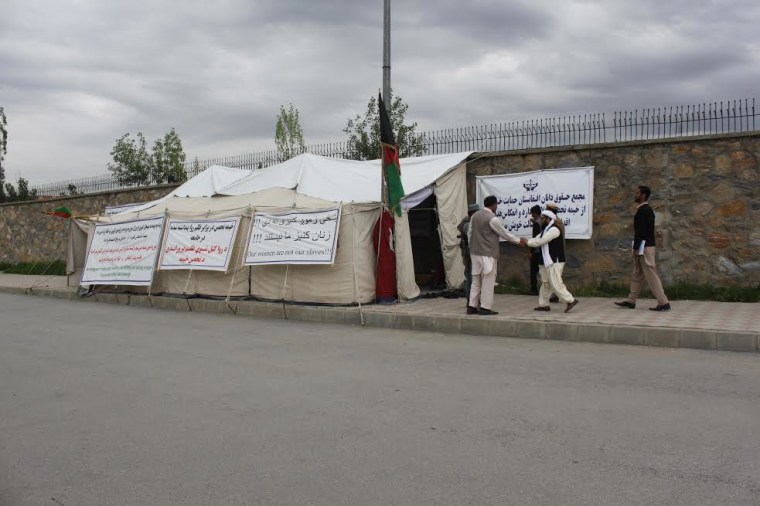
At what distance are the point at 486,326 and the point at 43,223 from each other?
20798mm

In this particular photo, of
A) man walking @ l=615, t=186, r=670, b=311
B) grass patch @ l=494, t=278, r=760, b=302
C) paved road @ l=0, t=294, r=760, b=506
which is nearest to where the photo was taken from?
paved road @ l=0, t=294, r=760, b=506

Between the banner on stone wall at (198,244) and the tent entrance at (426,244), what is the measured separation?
4040 mm

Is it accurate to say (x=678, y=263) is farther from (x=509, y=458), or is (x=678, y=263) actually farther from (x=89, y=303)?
(x=89, y=303)

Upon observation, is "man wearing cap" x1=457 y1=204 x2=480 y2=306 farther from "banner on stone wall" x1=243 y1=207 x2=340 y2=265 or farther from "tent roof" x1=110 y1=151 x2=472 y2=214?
"banner on stone wall" x1=243 y1=207 x2=340 y2=265

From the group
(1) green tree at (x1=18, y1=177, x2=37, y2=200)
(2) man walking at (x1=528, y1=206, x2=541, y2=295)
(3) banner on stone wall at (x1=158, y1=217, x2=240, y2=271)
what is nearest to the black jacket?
(2) man walking at (x1=528, y1=206, x2=541, y2=295)

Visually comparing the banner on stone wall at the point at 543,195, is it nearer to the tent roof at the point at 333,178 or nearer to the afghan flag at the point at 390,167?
the tent roof at the point at 333,178

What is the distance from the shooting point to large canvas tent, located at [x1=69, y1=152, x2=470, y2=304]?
37.9 ft

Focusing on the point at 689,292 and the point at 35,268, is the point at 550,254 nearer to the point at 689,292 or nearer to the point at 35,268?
the point at 689,292

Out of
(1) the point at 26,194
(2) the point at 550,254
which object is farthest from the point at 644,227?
(1) the point at 26,194

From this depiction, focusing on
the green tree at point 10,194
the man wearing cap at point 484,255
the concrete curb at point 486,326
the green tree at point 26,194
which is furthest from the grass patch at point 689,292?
the green tree at point 10,194

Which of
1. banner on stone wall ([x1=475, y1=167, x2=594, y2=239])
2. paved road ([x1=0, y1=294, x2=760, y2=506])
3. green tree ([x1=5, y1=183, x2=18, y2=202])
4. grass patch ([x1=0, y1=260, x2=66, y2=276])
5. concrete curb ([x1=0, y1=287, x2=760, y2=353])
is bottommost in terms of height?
paved road ([x1=0, y1=294, x2=760, y2=506])

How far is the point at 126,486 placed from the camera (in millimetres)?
3615

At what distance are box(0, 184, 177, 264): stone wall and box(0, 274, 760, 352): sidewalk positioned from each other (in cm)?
1072

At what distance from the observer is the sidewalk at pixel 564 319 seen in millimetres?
7898
